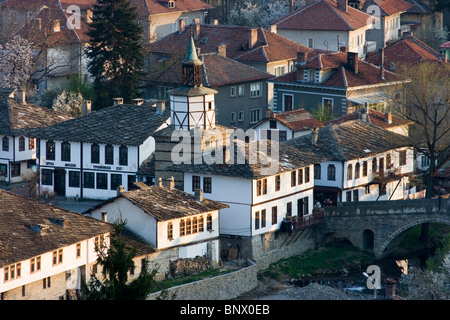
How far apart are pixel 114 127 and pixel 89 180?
3.83 meters

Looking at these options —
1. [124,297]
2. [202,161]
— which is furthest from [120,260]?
[202,161]

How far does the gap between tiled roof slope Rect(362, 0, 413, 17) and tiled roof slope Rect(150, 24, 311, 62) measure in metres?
18.7

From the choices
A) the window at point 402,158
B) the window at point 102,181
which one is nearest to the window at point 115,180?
the window at point 102,181

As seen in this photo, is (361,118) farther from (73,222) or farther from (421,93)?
(73,222)

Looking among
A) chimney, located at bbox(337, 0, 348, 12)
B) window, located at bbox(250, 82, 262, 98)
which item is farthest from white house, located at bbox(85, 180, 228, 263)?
chimney, located at bbox(337, 0, 348, 12)

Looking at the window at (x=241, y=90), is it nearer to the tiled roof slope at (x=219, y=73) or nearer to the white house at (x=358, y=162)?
the tiled roof slope at (x=219, y=73)

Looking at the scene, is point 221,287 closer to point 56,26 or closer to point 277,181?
point 277,181

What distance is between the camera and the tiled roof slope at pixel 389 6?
126244mm

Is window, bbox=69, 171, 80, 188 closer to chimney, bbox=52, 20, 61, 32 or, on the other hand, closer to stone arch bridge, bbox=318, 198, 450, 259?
stone arch bridge, bbox=318, 198, 450, 259

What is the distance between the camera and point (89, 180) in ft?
267

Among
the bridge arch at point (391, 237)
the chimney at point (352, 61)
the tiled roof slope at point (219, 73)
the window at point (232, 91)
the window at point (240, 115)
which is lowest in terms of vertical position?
the bridge arch at point (391, 237)

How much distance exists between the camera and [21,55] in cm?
10262

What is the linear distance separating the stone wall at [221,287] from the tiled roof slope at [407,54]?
1535 inches

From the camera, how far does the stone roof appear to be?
6744 cm
